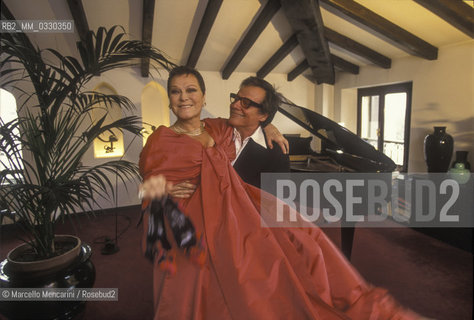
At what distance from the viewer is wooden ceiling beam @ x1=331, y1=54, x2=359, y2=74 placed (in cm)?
570

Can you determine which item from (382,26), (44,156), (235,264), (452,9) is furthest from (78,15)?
(452,9)

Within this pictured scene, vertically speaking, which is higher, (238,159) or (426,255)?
(238,159)

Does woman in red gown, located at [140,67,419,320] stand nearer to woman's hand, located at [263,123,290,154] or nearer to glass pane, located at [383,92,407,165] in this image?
woman's hand, located at [263,123,290,154]

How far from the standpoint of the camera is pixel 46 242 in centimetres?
183

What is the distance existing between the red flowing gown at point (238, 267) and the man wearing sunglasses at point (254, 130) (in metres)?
0.44

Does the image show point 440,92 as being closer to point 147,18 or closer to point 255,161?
point 255,161

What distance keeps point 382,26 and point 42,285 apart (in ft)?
14.8

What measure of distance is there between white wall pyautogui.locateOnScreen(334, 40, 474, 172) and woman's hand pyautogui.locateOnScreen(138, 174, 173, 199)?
436 centimetres

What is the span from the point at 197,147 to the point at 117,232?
3215 millimetres

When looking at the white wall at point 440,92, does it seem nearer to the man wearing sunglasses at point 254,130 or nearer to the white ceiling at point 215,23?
the white ceiling at point 215,23

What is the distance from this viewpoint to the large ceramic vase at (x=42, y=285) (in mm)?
1647

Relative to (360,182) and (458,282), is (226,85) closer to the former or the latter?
(360,182)

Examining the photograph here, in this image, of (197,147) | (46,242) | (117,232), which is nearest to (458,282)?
(197,147)

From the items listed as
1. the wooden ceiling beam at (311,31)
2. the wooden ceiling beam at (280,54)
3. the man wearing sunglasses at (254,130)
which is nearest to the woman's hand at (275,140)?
the man wearing sunglasses at (254,130)
